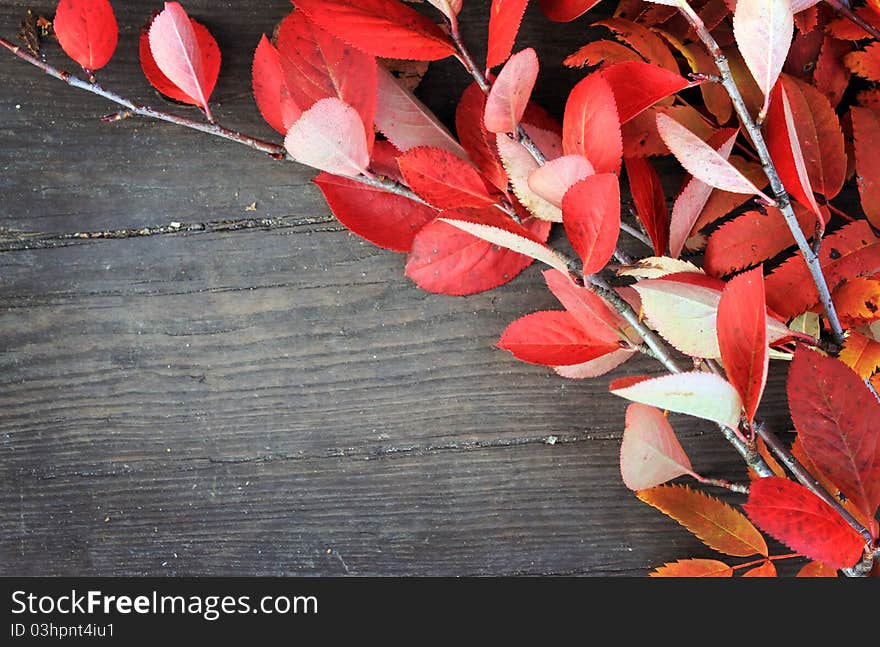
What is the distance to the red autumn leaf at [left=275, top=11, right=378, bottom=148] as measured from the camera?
68 cm

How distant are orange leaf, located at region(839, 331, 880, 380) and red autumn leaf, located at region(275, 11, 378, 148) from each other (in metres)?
0.46

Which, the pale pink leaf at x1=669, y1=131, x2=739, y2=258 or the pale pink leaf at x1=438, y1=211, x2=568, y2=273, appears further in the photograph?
the pale pink leaf at x1=669, y1=131, x2=739, y2=258

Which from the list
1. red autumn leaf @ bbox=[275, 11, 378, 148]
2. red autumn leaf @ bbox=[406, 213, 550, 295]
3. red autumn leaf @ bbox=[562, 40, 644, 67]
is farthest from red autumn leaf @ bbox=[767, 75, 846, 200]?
red autumn leaf @ bbox=[275, 11, 378, 148]

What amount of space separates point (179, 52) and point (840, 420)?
2.11 feet

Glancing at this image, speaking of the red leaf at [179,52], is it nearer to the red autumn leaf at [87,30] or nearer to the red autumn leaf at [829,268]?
the red autumn leaf at [87,30]

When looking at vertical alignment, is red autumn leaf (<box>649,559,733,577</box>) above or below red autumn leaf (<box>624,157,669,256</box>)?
below

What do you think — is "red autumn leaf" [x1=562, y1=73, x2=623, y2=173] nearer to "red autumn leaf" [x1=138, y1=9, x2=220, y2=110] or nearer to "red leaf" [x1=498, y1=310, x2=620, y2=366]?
"red leaf" [x1=498, y1=310, x2=620, y2=366]

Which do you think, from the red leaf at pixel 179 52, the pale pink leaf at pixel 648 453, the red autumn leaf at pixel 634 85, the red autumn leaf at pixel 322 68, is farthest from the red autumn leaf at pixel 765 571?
the red leaf at pixel 179 52

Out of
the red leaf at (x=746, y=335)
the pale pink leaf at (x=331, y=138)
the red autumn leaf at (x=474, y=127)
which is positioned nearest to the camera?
the red leaf at (x=746, y=335)

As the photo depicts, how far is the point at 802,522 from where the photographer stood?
584 millimetres

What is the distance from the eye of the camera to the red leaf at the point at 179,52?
0.68 metres

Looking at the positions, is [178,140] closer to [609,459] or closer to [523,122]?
[523,122]

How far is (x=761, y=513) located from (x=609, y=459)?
10.3 inches

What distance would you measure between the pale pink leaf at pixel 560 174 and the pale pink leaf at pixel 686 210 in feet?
0.41
